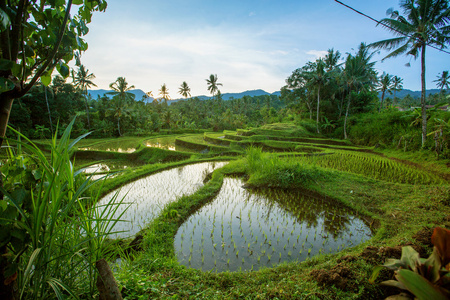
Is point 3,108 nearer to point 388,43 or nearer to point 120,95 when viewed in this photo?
point 388,43

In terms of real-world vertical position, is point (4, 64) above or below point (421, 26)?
below

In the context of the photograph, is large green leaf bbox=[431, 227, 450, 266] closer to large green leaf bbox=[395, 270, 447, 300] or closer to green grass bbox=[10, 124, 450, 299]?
large green leaf bbox=[395, 270, 447, 300]

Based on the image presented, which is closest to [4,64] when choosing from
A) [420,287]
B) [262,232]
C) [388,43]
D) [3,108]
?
[3,108]

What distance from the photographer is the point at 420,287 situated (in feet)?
3.37

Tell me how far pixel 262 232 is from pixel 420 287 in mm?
2782

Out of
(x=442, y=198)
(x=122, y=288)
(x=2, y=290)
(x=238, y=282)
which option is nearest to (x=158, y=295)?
(x=122, y=288)

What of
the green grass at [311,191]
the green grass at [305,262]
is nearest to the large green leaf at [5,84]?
the green grass at [311,191]

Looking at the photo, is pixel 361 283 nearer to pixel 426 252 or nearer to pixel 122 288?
pixel 426 252

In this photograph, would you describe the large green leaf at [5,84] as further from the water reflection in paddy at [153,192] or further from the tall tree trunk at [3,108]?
the water reflection in paddy at [153,192]

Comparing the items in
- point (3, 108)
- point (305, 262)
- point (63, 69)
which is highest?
point (63, 69)

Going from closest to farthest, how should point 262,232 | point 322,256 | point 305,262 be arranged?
1. point 305,262
2. point 322,256
3. point 262,232

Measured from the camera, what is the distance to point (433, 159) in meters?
8.12

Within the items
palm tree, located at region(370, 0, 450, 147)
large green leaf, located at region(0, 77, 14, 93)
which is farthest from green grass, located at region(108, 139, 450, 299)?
palm tree, located at region(370, 0, 450, 147)

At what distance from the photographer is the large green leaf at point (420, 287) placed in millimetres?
993
